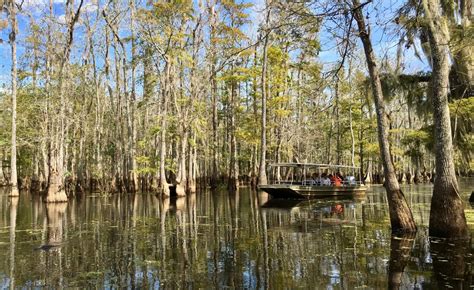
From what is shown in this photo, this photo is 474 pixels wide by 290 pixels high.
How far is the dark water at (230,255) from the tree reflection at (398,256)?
0.7 inches

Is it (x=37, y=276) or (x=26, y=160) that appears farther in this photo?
(x=26, y=160)

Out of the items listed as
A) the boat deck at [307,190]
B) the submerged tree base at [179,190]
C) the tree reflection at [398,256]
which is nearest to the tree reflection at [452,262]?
the tree reflection at [398,256]

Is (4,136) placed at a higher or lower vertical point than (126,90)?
lower

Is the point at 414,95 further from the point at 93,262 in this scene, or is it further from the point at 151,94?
the point at 151,94

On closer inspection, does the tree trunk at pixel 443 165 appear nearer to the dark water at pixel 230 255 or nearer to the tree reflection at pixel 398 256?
the dark water at pixel 230 255

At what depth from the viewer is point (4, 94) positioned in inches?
1390

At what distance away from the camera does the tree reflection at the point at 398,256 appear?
6402mm

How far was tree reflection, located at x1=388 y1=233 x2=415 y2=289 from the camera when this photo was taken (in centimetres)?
640

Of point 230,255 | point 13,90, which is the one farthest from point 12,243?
point 13,90

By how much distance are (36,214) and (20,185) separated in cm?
2630

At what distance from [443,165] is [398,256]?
8.97ft

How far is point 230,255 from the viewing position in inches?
330

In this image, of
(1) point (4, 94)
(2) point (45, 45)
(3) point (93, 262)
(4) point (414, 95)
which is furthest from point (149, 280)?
(1) point (4, 94)

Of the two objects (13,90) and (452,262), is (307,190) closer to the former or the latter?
(452,262)
